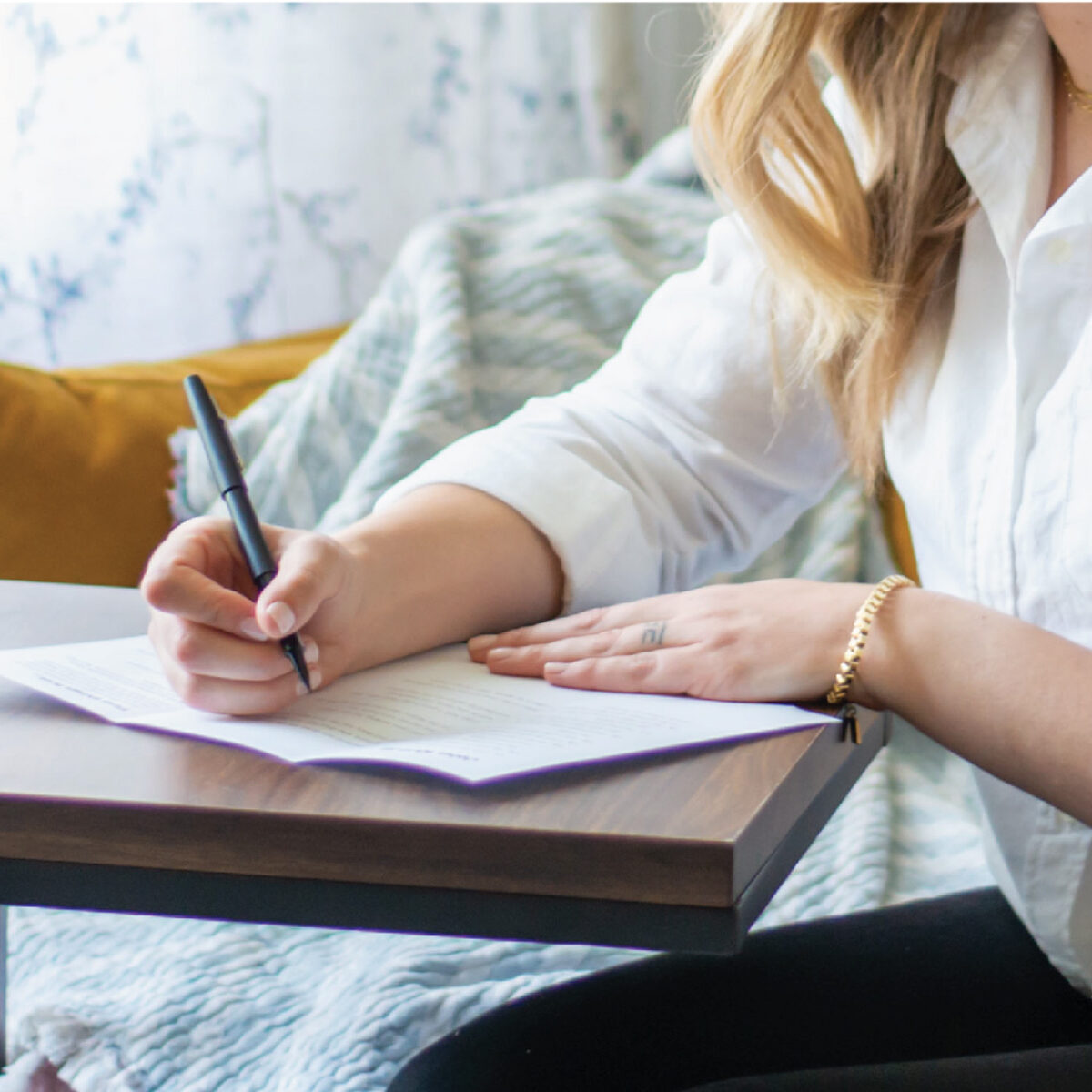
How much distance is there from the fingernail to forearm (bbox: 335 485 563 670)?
78 millimetres

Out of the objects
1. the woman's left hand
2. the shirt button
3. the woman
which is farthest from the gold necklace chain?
the woman's left hand

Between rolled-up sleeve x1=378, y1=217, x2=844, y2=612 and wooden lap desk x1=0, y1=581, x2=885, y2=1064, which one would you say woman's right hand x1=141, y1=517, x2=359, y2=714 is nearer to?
wooden lap desk x1=0, y1=581, x2=885, y2=1064

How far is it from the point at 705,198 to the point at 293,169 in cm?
67

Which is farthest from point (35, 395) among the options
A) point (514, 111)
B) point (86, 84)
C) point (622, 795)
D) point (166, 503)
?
point (514, 111)

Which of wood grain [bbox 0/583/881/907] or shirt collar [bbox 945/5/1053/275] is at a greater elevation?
shirt collar [bbox 945/5/1053/275]

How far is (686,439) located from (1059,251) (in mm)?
260

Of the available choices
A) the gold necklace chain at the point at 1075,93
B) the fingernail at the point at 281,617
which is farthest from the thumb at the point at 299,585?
the gold necklace chain at the point at 1075,93

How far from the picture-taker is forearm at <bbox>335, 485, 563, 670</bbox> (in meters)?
0.64

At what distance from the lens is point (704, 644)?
599mm

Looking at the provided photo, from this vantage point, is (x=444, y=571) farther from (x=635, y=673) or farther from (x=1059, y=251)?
(x=1059, y=251)

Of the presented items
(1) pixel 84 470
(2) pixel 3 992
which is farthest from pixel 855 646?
(1) pixel 84 470

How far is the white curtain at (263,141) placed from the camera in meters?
1.76

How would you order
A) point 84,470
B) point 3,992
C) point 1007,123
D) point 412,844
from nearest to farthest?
point 412,844, point 1007,123, point 3,992, point 84,470

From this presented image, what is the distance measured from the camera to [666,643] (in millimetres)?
619
